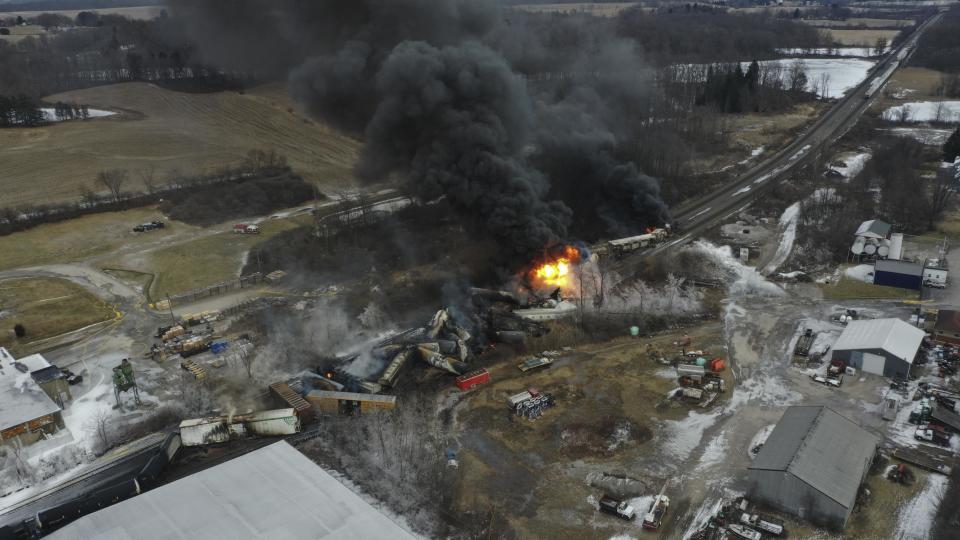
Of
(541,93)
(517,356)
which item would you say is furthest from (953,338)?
(541,93)

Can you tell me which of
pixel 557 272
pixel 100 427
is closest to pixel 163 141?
pixel 100 427

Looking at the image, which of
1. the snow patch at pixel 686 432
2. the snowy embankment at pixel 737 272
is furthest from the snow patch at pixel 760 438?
the snowy embankment at pixel 737 272

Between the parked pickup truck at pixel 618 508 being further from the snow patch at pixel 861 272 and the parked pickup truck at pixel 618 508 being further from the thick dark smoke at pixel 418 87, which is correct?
the snow patch at pixel 861 272

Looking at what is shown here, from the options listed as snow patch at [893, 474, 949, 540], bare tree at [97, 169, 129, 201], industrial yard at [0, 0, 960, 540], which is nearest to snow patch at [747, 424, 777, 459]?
industrial yard at [0, 0, 960, 540]

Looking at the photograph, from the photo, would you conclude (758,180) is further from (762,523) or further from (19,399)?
(19,399)

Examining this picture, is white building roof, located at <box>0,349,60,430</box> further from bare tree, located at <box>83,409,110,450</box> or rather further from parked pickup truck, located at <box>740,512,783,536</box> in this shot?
parked pickup truck, located at <box>740,512,783,536</box>
